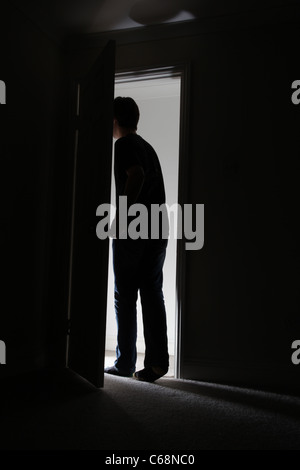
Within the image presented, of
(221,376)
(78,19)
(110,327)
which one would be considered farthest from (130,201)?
(110,327)

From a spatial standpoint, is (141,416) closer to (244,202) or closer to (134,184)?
(134,184)

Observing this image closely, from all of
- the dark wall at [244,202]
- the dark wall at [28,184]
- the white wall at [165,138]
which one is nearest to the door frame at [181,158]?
the dark wall at [244,202]

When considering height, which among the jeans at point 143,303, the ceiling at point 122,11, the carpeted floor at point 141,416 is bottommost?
the carpeted floor at point 141,416

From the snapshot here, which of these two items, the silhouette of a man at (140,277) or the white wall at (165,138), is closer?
the silhouette of a man at (140,277)

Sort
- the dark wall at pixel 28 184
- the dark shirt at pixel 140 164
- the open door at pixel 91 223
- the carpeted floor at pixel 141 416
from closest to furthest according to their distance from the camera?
the carpeted floor at pixel 141 416 < the open door at pixel 91 223 < the dark shirt at pixel 140 164 < the dark wall at pixel 28 184

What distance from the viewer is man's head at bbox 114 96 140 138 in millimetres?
2473

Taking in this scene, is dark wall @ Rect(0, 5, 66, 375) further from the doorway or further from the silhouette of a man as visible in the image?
the doorway

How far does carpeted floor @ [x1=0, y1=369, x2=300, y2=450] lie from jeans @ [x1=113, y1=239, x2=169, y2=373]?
0.14 metres

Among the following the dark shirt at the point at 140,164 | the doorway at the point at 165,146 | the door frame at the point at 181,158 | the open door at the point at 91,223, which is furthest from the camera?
the doorway at the point at 165,146

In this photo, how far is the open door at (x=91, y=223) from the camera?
221cm

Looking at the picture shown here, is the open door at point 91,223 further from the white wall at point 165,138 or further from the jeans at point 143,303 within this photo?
the white wall at point 165,138

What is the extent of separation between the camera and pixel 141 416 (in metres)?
1.85

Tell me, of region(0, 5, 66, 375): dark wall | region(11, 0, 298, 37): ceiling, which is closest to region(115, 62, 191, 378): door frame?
region(11, 0, 298, 37): ceiling
